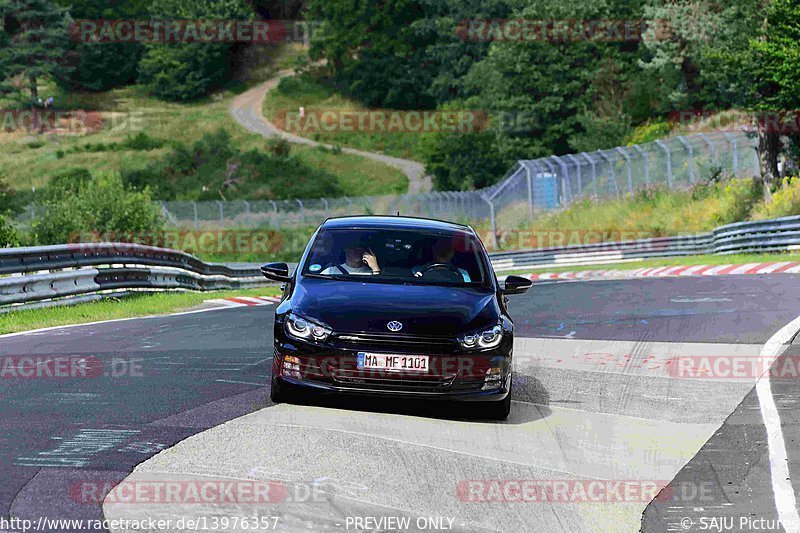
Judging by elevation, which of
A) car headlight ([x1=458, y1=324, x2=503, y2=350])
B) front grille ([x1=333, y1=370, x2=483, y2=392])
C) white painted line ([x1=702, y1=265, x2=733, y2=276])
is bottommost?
white painted line ([x1=702, y1=265, x2=733, y2=276])

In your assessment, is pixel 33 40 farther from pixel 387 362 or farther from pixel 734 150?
pixel 387 362

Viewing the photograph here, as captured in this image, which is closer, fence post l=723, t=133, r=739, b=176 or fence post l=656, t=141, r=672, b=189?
fence post l=723, t=133, r=739, b=176

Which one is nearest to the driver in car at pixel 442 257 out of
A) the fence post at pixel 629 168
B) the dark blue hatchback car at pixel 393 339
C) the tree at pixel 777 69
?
the dark blue hatchback car at pixel 393 339

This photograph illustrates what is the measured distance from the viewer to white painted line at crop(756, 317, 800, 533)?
656 cm

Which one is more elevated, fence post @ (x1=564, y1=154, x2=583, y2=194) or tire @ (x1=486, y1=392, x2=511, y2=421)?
tire @ (x1=486, y1=392, x2=511, y2=421)

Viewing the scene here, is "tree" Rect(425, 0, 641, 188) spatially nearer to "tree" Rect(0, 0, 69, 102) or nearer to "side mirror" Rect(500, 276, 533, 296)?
"tree" Rect(0, 0, 69, 102)

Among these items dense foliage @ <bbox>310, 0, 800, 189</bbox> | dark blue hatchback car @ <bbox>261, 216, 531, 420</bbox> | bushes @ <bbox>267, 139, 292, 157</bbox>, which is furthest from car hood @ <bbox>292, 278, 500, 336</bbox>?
bushes @ <bbox>267, 139, 292, 157</bbox>

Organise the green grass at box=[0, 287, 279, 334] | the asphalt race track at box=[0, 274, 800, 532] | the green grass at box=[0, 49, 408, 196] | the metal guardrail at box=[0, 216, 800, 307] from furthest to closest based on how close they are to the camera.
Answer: the green grass at box=[0, 49, 408, 196] → the metal guardrail at box=[0, 216, 800, 307] → the green grass at box=[0, 287, 279, 334] → the asphalt race track at box=[0, 274, 800, 532]

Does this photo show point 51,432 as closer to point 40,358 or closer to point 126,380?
point 126,380

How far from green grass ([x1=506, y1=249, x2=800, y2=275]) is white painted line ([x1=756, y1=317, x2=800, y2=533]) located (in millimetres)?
19271

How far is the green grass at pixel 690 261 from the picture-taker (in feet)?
104

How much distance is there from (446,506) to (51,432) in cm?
269

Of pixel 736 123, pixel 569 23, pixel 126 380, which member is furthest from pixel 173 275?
pixel 569 23

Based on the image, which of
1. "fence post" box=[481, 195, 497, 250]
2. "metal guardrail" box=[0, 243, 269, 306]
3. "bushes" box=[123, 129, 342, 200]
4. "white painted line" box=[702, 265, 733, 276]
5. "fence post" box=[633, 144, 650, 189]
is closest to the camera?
"metal guardrail" box=[0, 243, 269, 306]
